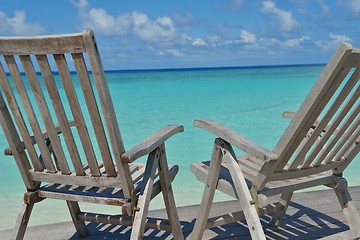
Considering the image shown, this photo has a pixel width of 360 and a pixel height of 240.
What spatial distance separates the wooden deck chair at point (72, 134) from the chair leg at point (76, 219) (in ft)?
1.38

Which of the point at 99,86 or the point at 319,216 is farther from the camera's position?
the point at 319,216

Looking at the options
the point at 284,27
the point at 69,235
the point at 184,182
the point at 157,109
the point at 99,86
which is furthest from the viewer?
the point at 284,27

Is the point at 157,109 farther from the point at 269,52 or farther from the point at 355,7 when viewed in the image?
the point at 355,7

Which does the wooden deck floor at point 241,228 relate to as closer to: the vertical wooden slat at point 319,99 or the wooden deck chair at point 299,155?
the wooden deck chair at point 299,155

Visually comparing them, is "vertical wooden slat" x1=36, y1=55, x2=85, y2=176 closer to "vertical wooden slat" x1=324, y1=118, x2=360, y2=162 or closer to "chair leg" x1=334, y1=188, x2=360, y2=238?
"vertical wooden slat" x1=324, y1=118, x2=360, y2=162

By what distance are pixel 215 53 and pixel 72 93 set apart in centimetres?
4989

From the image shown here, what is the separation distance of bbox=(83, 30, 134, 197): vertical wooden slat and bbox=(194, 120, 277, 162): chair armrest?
0.47 meters

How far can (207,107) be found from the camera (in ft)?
47.5

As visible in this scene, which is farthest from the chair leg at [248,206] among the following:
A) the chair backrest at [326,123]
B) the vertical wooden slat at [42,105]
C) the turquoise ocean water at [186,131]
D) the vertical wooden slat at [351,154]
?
the turquoise ocean water at [186,131]

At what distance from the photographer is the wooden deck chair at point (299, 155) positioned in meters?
1.70

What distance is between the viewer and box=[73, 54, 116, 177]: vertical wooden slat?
65.8 inches

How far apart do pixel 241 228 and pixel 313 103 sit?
1.39m

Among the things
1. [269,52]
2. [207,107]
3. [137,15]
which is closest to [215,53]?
[269,52]

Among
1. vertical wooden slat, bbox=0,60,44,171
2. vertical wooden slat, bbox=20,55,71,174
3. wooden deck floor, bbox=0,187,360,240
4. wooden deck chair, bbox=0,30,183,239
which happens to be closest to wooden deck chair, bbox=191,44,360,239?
wooden deck chair, bbox=0,30,183,239
